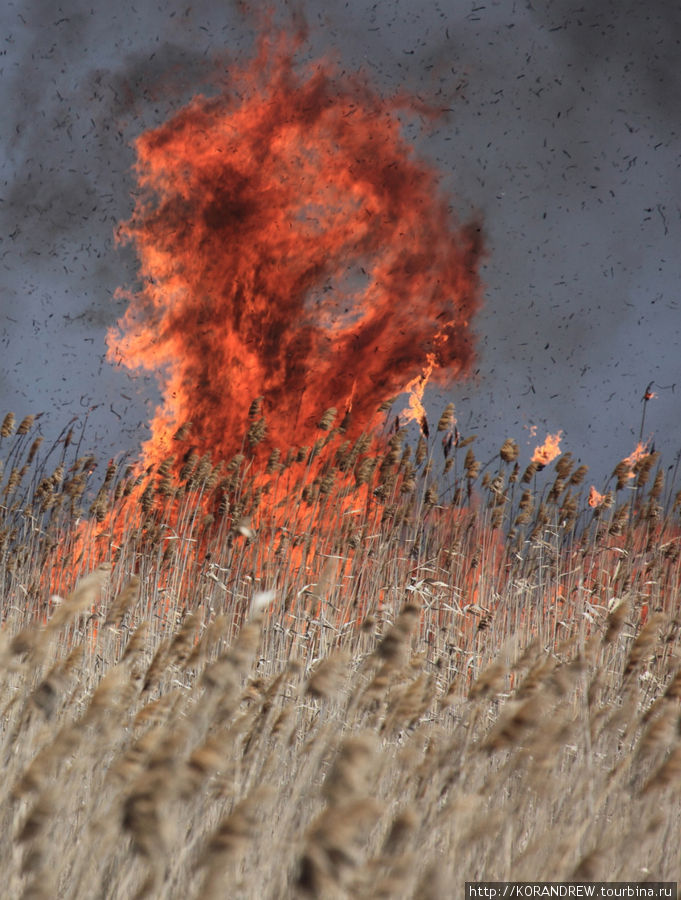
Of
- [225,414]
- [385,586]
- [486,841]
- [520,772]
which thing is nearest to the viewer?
[486,841]

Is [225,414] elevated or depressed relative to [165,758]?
elevated

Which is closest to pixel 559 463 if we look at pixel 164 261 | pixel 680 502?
pixel 680 502

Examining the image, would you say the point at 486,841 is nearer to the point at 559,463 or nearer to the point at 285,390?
the point at 559,463

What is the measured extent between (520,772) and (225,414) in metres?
4.29

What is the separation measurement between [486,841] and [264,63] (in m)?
6.93

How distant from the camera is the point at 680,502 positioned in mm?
4898

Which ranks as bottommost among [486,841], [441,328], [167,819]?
[167,819]

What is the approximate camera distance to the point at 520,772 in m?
2.68

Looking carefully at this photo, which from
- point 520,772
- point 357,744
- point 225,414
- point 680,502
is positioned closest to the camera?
point 357,744

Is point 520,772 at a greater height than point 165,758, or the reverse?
point 520,772

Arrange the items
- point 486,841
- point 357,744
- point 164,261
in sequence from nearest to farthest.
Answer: point 357,744 < point 486,841 < point 164,261

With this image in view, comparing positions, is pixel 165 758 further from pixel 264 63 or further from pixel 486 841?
pixel 264 63

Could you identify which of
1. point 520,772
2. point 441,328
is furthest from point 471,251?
point 520,772

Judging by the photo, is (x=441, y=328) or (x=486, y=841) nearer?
(x=486, y=841)
